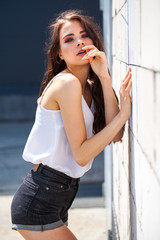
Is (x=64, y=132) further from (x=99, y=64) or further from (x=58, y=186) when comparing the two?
(x=99, y=64)

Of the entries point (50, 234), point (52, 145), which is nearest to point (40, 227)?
point (50, 234)

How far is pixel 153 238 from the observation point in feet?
4.29

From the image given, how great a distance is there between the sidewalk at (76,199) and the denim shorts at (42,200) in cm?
203

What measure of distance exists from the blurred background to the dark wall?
29 mm

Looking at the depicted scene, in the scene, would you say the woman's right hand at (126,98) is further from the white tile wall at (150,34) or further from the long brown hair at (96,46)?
the white tile wall at (150,34)

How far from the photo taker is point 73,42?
2309 millimetres

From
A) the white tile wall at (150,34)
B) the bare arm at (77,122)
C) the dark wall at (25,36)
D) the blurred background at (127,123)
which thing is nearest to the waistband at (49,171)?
the bare arm at (77,122)

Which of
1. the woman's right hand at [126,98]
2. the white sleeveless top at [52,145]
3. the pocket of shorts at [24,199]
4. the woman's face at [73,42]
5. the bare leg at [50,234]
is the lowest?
the bare leg at [50,234]

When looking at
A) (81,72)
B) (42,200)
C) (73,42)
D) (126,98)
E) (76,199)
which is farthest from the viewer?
(76,199)

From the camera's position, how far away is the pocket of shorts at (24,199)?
220 centimetres

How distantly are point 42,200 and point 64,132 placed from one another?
36cm

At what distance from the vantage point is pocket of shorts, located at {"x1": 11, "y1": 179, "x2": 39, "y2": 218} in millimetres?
2199

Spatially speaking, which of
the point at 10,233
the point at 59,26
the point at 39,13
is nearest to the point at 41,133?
the point at 59,26

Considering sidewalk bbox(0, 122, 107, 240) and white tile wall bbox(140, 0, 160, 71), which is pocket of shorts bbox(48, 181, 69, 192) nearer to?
white tile wall bbox(140, 0, 160, 71)
